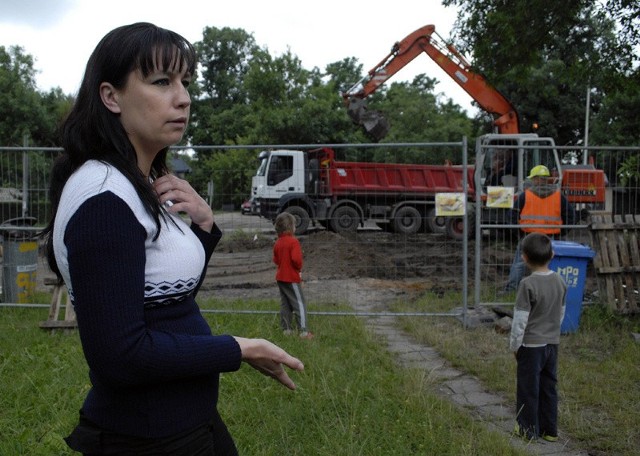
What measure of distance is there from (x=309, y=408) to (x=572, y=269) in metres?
4.31

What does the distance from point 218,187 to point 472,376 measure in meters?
4.13

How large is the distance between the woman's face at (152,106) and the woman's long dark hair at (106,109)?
0.05 ft

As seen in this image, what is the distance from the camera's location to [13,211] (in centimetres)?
862

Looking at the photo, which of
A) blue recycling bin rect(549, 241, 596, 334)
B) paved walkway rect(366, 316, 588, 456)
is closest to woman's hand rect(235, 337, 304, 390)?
paved walkway rect(366, 316, 588, 456)

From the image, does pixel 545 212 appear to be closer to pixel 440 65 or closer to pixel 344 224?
pixel 344 224

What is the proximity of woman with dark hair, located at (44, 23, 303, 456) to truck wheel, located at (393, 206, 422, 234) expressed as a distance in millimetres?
11703

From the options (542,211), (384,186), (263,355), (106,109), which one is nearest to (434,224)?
(384,186)

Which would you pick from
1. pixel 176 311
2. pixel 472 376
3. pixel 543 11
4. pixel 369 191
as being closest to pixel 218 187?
pixel 472 376

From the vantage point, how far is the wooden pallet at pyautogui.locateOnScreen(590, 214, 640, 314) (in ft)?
25.1

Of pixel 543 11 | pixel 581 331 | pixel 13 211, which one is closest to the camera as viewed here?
pixel 581 331

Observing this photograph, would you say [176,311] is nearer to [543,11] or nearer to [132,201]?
[132,201]

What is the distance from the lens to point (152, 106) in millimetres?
1415

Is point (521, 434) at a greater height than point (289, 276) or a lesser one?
lesser

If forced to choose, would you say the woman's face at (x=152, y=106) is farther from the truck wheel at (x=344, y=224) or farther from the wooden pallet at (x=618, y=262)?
the truck wheel at (x=344, y=224)
